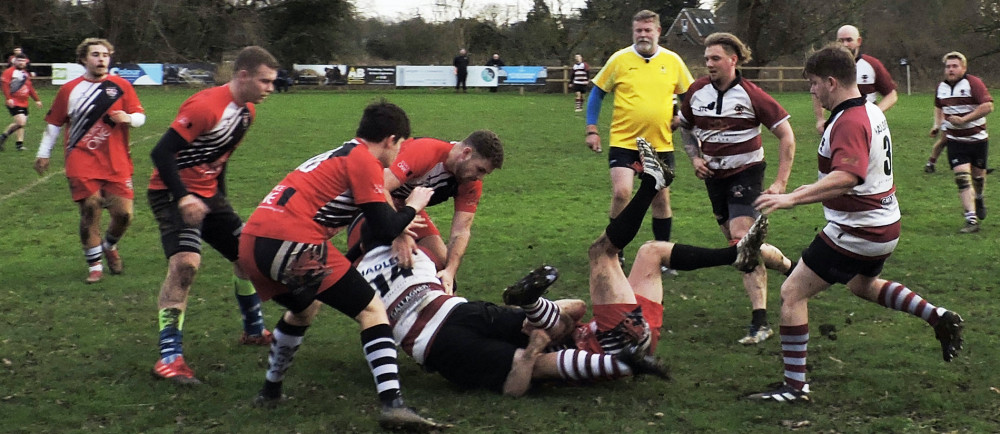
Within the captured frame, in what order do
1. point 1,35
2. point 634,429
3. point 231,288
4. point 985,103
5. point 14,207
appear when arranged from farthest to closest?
point 1,35, point 14,207, point 985,103, point 231,288, point 634,429

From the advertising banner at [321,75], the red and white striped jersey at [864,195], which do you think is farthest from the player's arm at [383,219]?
the advertising banner at [321,75]

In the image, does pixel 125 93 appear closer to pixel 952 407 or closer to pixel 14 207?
pixel 14 207

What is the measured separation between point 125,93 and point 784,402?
20.6 feet

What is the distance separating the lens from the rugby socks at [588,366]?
5195 mm

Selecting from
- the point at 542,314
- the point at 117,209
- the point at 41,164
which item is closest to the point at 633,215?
the point at 542,314

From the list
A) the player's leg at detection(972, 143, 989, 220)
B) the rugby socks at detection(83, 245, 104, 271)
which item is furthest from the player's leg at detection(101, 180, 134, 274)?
the player's leg at detection(972, 143, 989, 220)

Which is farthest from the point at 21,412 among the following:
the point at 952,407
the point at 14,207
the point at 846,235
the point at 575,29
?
the point at 575,29

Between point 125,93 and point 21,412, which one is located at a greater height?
point 125,93

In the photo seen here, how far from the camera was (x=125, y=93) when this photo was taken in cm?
854

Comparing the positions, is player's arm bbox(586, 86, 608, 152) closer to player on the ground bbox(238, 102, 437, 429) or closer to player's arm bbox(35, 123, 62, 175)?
player on the ground bbox(238, 102, 437, 429)

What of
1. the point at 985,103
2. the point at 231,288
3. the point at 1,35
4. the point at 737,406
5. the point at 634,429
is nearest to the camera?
the point at 634,429

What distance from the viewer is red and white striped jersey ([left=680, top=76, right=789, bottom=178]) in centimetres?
674

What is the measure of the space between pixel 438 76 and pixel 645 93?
32361 mm

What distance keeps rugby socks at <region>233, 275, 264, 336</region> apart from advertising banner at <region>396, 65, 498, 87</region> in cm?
3318
